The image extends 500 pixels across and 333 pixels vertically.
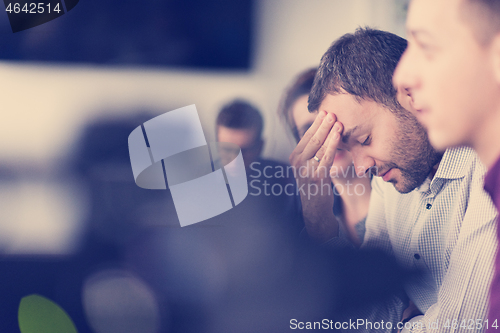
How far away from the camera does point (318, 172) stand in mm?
1075

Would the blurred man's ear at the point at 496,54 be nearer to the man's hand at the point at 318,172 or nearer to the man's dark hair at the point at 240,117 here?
the man's hand at the point at 318,172

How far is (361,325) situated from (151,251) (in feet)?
2.94

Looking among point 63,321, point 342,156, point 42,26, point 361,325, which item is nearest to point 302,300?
point 361,325

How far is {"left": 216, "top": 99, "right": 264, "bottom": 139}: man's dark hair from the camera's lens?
1100mm

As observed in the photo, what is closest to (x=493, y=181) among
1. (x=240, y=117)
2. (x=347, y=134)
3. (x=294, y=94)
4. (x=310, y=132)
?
(x=347, y=134)

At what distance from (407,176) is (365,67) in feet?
1.40

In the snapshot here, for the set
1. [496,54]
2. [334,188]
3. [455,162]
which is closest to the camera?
[496,54]

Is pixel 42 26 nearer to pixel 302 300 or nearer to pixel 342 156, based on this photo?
pixel 342 156

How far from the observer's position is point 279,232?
1135 mm

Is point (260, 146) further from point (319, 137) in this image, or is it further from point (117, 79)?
point (117, 79)

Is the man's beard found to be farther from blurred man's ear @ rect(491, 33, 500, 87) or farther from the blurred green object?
the blurred green object

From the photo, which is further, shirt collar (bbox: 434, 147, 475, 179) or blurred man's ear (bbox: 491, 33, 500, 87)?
shirt collar (bbox: 434, 147, 475, 179)

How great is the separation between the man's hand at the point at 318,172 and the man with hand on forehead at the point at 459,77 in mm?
288

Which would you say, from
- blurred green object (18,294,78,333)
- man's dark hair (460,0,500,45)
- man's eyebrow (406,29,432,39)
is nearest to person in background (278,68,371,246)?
man's eyebrow (406,29,432,39)
